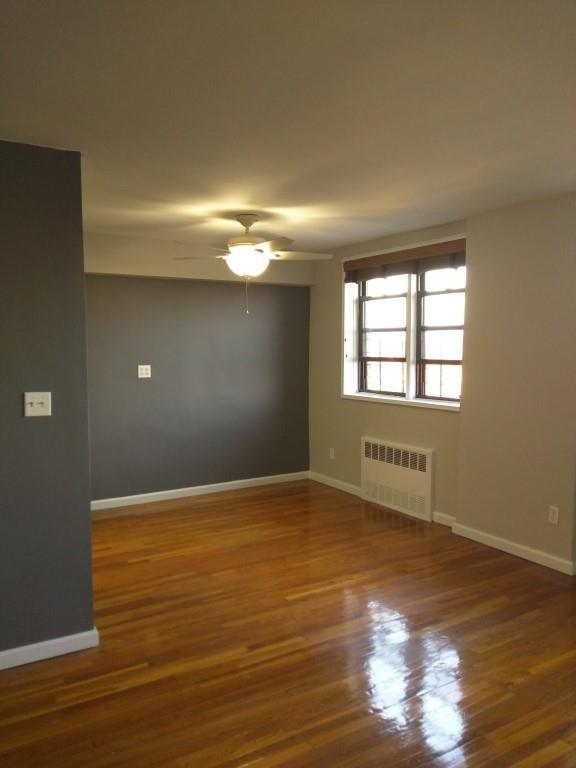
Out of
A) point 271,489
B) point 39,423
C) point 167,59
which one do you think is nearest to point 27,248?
point 39,423

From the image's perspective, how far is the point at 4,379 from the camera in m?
2.59

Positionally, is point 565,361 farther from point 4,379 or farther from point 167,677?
point 4,379

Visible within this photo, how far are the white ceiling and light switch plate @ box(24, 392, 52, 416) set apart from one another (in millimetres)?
1177

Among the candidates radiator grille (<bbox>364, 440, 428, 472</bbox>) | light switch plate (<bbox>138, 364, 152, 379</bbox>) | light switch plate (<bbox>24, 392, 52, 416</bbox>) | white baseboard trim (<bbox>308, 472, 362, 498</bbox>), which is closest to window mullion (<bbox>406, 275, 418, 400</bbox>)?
radiator grille (<bbox>364, 440, 428, 472</bbox>)

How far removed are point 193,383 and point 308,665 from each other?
3342 mm

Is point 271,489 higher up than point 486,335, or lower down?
lower down

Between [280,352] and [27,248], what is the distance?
3.63 m

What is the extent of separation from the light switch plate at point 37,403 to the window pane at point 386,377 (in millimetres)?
3342

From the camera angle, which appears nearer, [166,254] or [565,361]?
[565,361]

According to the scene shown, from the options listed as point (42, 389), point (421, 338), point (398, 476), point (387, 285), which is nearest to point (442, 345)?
point (421, 338)

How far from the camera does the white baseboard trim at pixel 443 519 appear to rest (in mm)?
4609

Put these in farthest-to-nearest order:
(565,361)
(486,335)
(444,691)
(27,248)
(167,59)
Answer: (486,335)
(565,361)
(27,248)
(444,691)
(167,59)

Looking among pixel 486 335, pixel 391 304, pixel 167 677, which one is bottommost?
pixel 167 677

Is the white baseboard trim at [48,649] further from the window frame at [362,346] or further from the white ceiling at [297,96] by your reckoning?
the window frame at [362,346]
